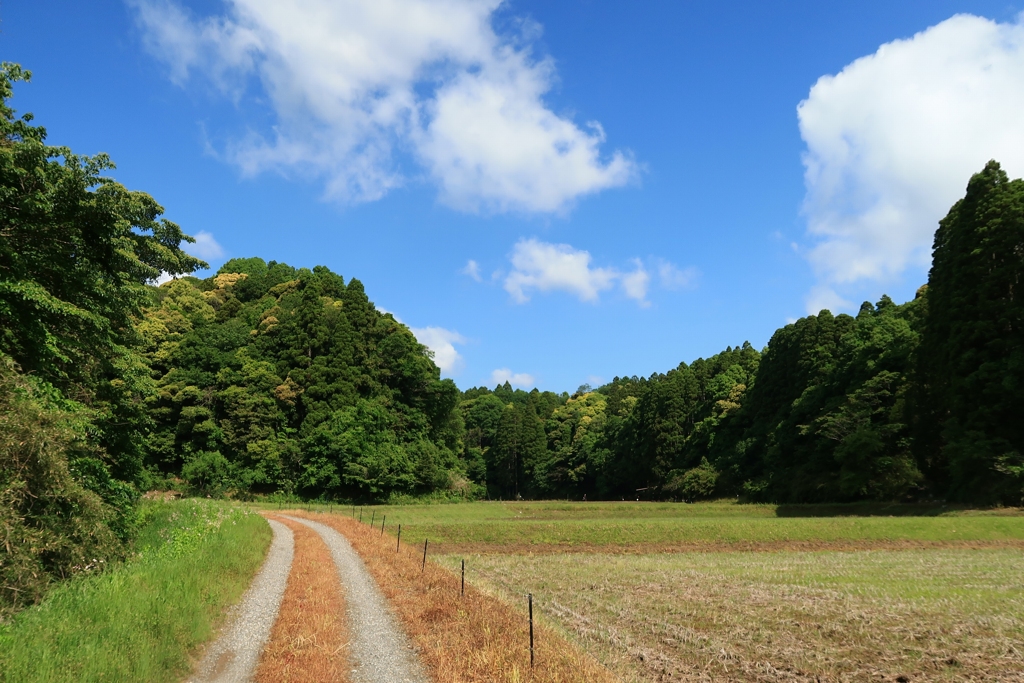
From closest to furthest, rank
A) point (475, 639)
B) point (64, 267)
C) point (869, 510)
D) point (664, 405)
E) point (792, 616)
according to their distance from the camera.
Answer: point (475, 639) → point (792, 616) → point (64, 267) → point (869, 510) → point (664, 405)

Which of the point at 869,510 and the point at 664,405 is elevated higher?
the point at 664,405

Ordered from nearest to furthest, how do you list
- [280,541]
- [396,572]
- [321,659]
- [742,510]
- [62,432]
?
[321,659] → [62,432] → [396,572] → [280,541] → [742,510]

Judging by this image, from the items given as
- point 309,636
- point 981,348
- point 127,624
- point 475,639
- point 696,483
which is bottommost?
point 309,636

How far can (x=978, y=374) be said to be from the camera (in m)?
→ 37.1

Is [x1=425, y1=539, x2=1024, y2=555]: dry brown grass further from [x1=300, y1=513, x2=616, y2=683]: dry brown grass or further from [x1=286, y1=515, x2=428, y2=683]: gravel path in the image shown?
[x1=300, y1=513, x2=616, y2=683]: dry brown grass

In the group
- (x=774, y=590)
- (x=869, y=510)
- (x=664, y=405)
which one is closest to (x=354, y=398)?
(x=664, y=405)

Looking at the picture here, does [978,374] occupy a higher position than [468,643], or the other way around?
[978,374]

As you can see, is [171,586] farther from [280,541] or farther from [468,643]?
[280,541]

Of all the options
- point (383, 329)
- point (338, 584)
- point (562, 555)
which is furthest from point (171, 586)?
point (383, 329)

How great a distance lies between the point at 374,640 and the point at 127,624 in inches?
156

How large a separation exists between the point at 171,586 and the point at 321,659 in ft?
13.2

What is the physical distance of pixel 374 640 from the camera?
406 inches

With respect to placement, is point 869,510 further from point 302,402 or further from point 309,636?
point 302,402

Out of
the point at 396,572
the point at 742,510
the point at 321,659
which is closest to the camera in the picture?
the point at 321,659
